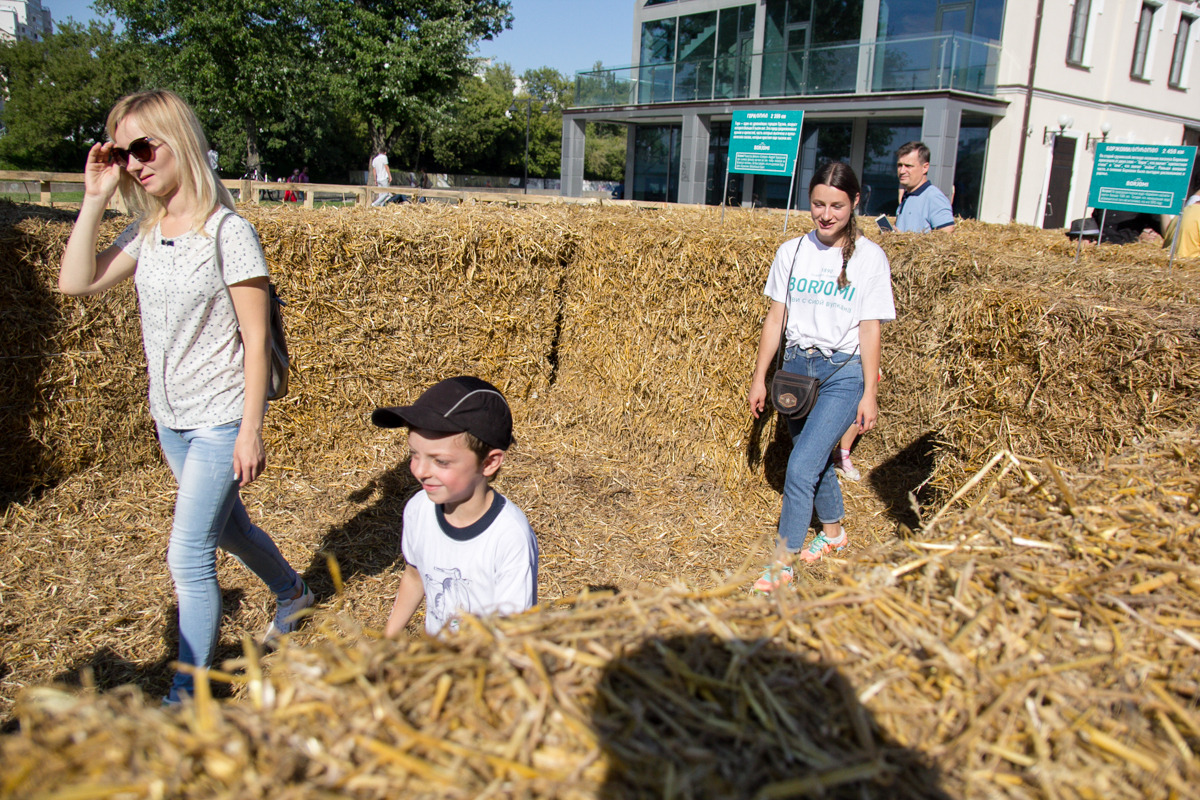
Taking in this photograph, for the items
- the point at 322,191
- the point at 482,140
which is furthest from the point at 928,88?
the point at 482,140

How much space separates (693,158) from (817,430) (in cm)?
2429

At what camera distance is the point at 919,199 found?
20.5 ft

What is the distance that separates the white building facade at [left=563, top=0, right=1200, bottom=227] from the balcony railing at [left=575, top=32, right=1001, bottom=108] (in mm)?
42

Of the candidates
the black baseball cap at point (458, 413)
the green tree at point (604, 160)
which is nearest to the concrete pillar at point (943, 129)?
the black baseball cap at point (458, 413)

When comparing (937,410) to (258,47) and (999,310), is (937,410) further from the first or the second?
(258,47)

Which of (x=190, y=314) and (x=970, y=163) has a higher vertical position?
(x=970, y=163)

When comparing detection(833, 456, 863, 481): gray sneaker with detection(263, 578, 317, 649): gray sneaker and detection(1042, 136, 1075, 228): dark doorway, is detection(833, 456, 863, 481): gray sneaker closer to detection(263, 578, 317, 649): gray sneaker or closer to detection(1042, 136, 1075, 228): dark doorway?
detection(263, 578, 317, 649): gray sneaker

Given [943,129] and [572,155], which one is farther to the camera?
[572,155]

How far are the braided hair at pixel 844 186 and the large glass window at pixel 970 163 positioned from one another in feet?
71.3

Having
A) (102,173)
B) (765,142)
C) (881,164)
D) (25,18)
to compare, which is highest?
(25,18)

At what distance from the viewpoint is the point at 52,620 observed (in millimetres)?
3480

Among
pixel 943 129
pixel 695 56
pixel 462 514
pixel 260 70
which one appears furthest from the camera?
pixel 260 70

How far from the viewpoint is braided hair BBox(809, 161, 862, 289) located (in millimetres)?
3598

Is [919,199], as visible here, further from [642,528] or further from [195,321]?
[195,321]
